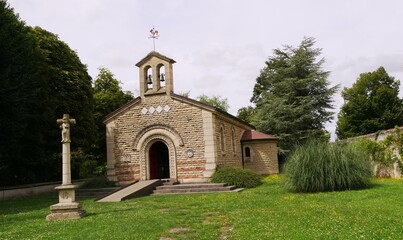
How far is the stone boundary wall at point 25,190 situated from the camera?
62.6 ft

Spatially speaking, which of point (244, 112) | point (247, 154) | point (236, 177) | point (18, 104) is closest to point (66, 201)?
point (236, 177)

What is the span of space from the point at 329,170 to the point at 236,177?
222 inches

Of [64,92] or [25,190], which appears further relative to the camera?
[64,92]

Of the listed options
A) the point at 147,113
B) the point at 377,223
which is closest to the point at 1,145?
the point at 147,113

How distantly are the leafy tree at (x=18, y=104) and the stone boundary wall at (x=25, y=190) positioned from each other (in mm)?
1002

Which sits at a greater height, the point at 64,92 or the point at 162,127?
the point at 64,92

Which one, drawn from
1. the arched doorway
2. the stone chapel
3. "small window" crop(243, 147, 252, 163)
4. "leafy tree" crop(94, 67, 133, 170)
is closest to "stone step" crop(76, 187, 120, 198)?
the stone chapel

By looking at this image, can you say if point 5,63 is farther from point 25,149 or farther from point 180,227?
point 180,227

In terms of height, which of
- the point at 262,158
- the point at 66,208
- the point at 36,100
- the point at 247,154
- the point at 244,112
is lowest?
the point at 66,208

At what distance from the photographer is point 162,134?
20922 millimetres

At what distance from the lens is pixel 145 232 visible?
8141 mm

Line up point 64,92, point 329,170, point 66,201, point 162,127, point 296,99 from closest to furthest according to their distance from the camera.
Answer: point 66,201 → point 329,170 → point 162,127 → point 64,92 → point 296,99

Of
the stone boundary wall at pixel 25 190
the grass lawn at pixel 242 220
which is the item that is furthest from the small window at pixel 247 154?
the grass lawn at pixel 242 220

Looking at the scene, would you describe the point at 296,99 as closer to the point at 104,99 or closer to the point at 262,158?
the point at 262,158
